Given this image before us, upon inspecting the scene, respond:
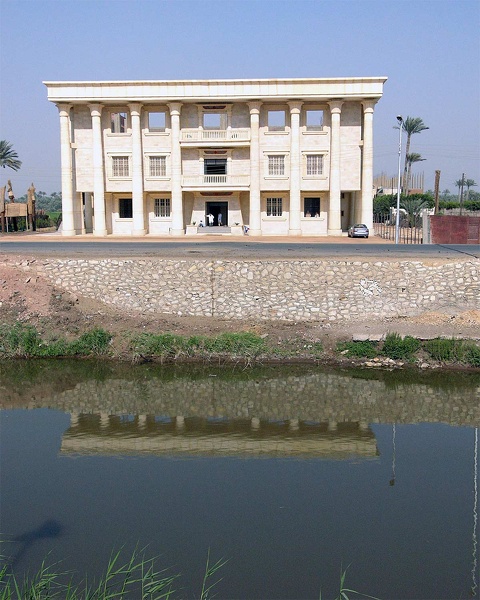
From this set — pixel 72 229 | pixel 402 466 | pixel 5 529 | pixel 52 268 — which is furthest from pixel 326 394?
pixel 72 229

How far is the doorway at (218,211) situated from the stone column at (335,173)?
364 inches

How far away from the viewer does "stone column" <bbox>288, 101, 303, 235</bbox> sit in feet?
168

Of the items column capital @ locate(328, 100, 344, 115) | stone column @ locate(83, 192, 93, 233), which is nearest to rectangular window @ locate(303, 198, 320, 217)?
column capital @ locate(328, 100, 344, 115)

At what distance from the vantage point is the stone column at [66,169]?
171 ft

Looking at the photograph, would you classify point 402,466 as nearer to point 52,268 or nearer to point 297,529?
point 297,529

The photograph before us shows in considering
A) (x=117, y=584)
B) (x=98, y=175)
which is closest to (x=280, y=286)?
(x=117, y=584)

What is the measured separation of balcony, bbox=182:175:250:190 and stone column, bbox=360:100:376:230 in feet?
31.8

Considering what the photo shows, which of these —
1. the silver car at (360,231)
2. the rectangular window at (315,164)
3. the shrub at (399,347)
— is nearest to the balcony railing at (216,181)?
the rectangular window at (315,164)

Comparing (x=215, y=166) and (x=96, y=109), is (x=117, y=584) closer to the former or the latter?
(x=215, y=166)

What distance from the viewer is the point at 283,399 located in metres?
19.8

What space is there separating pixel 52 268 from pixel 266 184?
2876 cm

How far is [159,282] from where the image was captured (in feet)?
86.2

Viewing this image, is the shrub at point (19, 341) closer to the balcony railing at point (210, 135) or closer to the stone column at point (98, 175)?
the stone column at point (98, 175)

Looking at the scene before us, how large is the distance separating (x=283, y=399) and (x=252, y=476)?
6.03 meters
